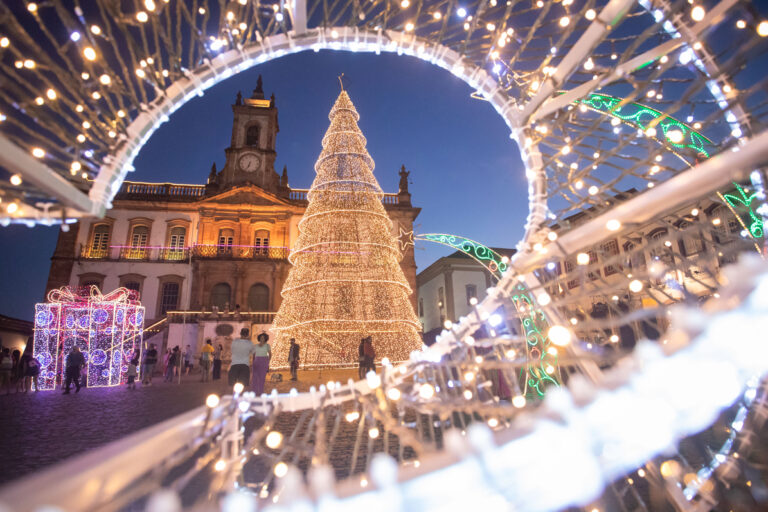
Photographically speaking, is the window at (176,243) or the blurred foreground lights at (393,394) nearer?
the blurred foreground lights at (393,394)

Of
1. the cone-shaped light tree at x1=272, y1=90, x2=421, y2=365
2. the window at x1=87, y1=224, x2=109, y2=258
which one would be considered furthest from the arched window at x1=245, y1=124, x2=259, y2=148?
the cone-shaped light tree at x1=272, y1=90, x2=421, y2=365

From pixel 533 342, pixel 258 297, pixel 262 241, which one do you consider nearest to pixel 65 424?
pixel 533 342

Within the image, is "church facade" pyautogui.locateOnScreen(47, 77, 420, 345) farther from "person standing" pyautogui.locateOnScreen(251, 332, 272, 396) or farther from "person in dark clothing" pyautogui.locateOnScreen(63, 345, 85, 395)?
"person standing" pyautogui.locateOnScreen(251, 332, 272, 396)

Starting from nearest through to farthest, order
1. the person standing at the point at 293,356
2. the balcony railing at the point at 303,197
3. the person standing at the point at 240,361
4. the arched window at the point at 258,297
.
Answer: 1. the person standing at the point at 240,361
2. the person standing at the point at 293,356
3. the arched window at the point at 258,297
4. the balcony railing at the point at 303,197

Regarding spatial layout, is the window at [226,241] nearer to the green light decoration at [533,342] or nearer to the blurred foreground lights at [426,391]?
the green light decoration at [533,342]

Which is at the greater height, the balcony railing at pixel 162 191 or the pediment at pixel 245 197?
the balcony railing at pixel 162 191

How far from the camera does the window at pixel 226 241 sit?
2642cm

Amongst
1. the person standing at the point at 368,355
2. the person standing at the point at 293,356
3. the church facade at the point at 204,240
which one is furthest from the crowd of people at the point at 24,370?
the church facade at the point at 204,240

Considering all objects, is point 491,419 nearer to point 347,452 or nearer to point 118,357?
point 347,452

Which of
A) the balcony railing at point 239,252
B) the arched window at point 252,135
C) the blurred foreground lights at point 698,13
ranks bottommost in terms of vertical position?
the blurred foreground lights at point 698,13

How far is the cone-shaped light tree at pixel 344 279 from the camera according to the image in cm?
1293

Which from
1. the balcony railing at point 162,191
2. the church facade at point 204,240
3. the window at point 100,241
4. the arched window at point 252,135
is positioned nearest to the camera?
the church facade at point 204,240

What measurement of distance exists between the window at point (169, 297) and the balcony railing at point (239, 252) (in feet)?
7.90

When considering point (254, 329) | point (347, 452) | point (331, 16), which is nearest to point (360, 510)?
point (331, 16)
